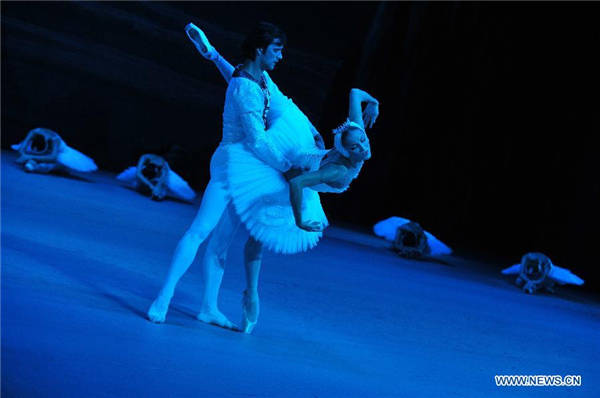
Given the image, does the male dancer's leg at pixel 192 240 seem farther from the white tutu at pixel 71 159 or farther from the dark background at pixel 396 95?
the dark background at pixel 396 95

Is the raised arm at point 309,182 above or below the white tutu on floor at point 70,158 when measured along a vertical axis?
below

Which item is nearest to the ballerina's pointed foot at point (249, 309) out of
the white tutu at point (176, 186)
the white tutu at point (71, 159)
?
the white tutu at point (176, 186)

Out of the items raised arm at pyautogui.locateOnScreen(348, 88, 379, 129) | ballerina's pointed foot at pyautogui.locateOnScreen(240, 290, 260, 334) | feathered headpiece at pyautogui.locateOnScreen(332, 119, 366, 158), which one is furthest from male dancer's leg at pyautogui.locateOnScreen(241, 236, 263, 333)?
raised arm at pyautogui.locateOnScreen(348, 88, 379, 129)

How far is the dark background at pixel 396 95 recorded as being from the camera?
28.0 feet

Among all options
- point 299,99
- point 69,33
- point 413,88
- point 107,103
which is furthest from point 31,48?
point 413,88

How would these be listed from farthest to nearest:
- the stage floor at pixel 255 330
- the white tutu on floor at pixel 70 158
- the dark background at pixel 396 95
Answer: the dark background at pixel 396 95
the white tutu on floor at pixel 70 158
the stage floor at pixel 255 330

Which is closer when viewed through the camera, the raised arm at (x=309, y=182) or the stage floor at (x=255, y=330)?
the stage floor at (x=255, y=330)

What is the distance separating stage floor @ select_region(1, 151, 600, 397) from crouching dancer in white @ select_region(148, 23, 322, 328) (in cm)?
15

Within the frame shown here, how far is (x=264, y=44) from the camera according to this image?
8.98 ft

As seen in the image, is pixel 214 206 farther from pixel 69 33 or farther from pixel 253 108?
pixel 69 33

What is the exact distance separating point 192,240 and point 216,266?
0.20m

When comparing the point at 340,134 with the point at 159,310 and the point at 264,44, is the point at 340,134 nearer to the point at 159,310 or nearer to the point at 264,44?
the point at 264,44

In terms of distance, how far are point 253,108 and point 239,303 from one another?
3.43ft

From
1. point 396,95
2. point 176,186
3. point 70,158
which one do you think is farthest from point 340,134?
point 396,95
